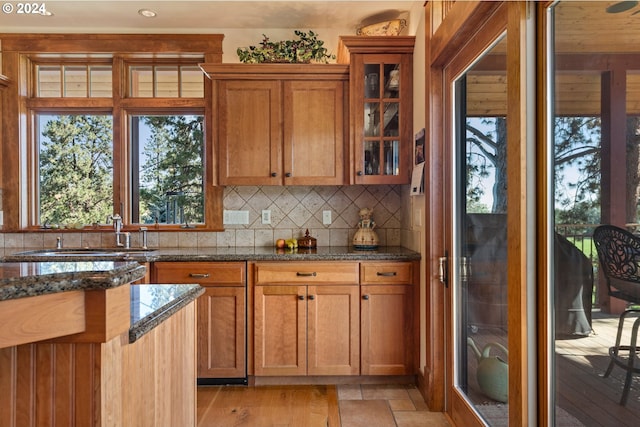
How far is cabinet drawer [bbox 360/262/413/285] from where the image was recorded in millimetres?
2846

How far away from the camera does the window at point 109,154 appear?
3516 millimetres

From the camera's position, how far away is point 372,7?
10.3 ft

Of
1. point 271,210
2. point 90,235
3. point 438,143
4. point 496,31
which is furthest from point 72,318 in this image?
point 90,235

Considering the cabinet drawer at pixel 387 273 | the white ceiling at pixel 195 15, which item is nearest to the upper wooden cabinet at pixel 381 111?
the white ceiling at pixel 195 15

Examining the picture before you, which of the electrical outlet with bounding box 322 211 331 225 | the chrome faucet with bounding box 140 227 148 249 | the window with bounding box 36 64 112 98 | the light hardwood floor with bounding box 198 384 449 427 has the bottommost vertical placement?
the light hardwood floor with bounding box 198 384 449 427

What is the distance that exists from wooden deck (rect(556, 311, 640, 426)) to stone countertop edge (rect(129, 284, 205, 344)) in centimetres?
133

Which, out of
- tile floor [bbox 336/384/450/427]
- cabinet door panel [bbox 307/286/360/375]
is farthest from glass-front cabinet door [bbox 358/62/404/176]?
tile floor [bbox 336/384/450/427]

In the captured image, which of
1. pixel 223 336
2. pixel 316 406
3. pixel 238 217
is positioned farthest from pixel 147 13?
pixel 316 406

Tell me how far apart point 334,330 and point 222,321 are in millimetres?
774

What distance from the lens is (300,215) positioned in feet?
11.4

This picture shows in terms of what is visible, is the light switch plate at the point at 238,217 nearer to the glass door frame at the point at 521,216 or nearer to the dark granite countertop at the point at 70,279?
the dark granite countertop at the point at 70,279

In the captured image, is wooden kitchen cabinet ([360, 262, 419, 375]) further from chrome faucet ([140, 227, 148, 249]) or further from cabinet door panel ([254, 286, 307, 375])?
chrome faucet ([140, 227, 148, 249])

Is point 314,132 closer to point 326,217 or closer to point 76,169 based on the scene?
point 326,217

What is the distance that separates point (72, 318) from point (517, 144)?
4.96ft
